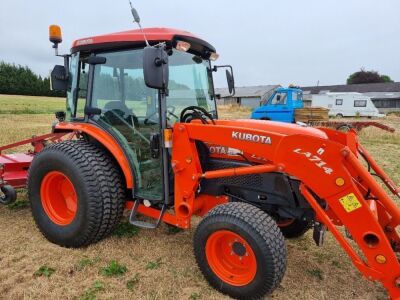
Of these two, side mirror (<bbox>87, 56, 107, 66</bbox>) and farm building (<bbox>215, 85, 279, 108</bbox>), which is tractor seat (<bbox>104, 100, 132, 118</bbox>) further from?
farm building (<bbox>215, 85, 279, 108</bbox>)

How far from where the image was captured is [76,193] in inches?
138

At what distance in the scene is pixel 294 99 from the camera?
1579cm

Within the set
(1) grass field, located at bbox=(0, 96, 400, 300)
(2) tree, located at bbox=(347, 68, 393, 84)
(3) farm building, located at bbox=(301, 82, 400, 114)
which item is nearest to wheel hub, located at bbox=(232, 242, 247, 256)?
(1) grass field, located at bbox=(0, 96, 400, 300)

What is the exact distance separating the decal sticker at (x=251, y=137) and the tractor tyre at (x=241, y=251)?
1.83 feet

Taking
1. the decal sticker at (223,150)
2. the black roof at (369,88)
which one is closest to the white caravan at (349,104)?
the black roof at (369,88)

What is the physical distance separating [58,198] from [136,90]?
1.56 metres

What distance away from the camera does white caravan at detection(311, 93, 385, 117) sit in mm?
29578

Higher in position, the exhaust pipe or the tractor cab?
the tractor cab

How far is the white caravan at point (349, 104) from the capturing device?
29578mm

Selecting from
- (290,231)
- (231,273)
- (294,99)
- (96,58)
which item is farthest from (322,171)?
(294,99)

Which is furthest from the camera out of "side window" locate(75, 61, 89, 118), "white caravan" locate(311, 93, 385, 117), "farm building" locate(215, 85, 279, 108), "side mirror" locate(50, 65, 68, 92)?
"farm building" locate(215, 85, 279, 108)

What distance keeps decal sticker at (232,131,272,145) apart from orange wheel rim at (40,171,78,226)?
75.5 inches

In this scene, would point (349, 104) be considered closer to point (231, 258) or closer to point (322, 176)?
point (322, 176)

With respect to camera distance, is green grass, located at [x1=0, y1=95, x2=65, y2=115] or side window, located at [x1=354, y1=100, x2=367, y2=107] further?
side window, located at [x1=354, y1=100, x2=367, y2=107]
